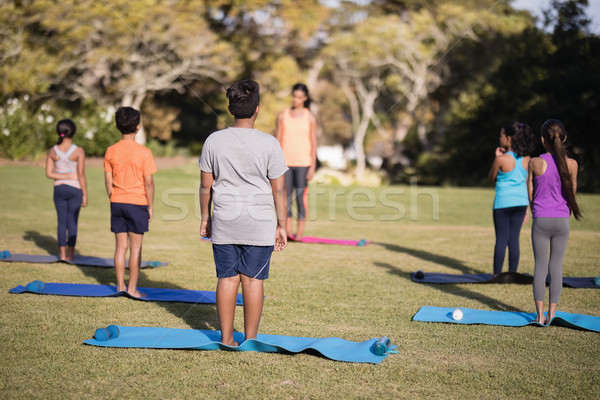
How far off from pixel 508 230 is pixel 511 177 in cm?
64

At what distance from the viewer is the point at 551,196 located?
5.27 meters

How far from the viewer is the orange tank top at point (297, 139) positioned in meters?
9.42

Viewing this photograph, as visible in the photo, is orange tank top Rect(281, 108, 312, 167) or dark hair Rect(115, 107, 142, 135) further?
orange tank top Rect(281, 108, 312, 167)

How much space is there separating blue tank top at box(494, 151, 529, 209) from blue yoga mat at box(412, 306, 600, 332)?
1.76 metres

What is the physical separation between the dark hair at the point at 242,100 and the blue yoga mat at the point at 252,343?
167cm

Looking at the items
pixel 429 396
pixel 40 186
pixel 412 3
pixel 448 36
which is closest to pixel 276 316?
pixel 429 396

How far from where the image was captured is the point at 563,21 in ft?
85.9

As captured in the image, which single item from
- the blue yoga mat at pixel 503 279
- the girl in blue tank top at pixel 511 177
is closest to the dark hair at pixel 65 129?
the blue yoga mat at pixel 503 279

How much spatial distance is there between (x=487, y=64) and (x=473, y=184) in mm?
8324

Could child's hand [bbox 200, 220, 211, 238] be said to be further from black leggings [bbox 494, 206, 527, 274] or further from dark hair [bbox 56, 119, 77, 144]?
black leggings [bbox 494, 206, 527, 274]

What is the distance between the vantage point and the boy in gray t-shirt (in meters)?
4.25

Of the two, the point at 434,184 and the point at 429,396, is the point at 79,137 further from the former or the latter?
the point at 429,396

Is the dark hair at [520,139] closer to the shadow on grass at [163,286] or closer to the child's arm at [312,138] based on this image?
the child's arm at [312,138]

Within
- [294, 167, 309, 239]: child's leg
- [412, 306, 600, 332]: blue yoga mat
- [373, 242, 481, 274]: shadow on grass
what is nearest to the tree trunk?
[294, 167, 309, 239]: child's leg
